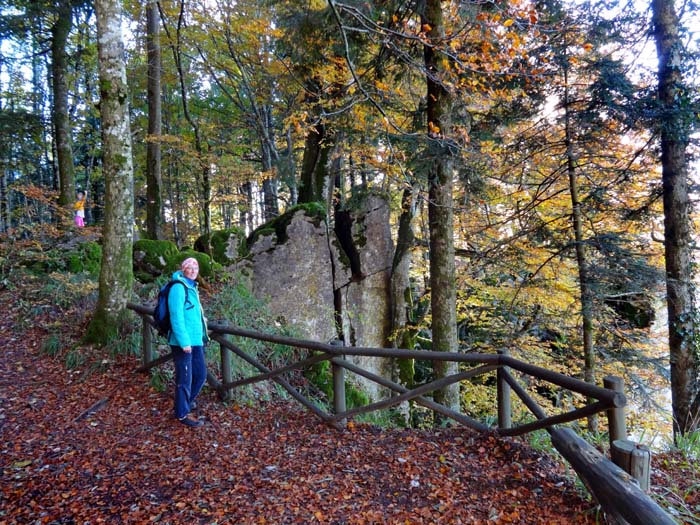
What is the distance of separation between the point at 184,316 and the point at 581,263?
800 centimetres

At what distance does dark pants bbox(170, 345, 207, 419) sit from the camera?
459 centimetres

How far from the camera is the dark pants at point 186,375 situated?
15.0 feet

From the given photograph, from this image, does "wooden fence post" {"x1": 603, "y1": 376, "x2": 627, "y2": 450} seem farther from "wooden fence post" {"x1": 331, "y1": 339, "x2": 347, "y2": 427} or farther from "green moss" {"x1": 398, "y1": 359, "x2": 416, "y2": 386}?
"green moss" {"x1": 398, "y1": 359, "x2": 416, "y2": 386}

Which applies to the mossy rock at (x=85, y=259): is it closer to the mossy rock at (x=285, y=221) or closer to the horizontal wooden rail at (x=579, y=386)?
the mossy rock at (x=285, y=221)

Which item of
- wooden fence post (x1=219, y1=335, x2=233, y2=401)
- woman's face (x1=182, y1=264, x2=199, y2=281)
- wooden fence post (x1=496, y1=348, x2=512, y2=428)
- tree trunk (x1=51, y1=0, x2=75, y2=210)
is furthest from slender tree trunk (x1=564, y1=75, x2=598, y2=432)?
tree trunk (x1=51, y1=0, x2=75, y2=210)

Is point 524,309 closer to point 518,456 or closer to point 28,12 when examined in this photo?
point 518,456

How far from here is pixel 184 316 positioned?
455cm

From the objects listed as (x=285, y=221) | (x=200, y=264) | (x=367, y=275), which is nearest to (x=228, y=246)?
(x=200, y=264)

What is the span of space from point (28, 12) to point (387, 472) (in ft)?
48.6

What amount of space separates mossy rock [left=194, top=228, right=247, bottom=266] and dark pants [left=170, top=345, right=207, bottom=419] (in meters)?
4.94

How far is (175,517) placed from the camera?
123 inches

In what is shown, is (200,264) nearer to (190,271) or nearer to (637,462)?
(190,271)

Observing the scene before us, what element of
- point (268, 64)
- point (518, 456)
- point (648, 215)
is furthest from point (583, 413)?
point (268, 64)

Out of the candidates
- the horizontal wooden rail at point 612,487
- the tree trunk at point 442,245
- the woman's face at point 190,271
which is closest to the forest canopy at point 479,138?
the tree trunk at point 442,245
